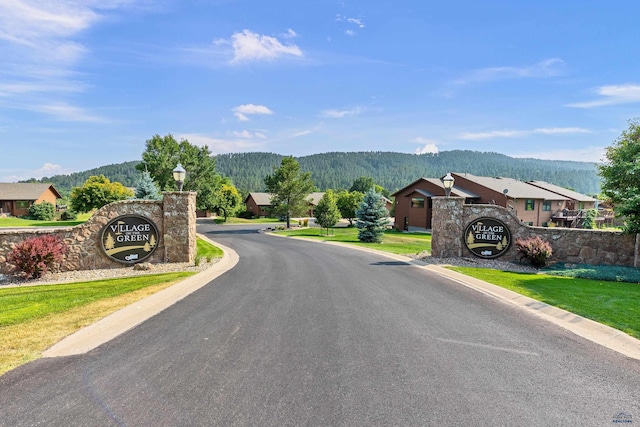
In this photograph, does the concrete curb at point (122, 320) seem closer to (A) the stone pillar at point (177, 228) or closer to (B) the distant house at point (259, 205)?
(A) the stone pillar at point (177, 228)

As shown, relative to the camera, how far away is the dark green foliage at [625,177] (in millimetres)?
12529

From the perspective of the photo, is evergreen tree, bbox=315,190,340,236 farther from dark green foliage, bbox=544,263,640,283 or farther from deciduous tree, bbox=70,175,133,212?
deciduous tree, bbox=70,175,133,212

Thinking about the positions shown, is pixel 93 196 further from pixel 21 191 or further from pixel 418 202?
pixel 418 202

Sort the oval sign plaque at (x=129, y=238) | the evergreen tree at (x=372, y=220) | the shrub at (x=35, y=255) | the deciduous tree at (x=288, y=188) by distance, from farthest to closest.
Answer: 1. the deciduous tree at (x=288, y=188)
2. the evergreen tree at (x=372, y=220)
3. the oval sign plaque at (x=129, y=238)
4. the shrub at (x=35, y=255)

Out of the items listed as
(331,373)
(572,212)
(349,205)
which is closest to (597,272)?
(331,373)

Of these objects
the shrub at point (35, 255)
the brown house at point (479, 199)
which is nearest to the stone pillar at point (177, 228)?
the shrub at point (35, 255)

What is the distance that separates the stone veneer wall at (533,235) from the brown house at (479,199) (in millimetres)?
26951

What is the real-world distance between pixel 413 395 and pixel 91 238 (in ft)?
46.1

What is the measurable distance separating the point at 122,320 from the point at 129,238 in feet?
25.7

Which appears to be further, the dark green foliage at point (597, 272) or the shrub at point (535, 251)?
the shrub at point (535, 251)

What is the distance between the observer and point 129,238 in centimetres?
1395

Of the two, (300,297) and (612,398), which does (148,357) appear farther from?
(612,398)

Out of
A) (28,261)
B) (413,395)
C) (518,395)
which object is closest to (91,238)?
(28,261)

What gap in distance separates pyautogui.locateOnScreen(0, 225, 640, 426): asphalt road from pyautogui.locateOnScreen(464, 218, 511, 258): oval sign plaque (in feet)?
25.5
